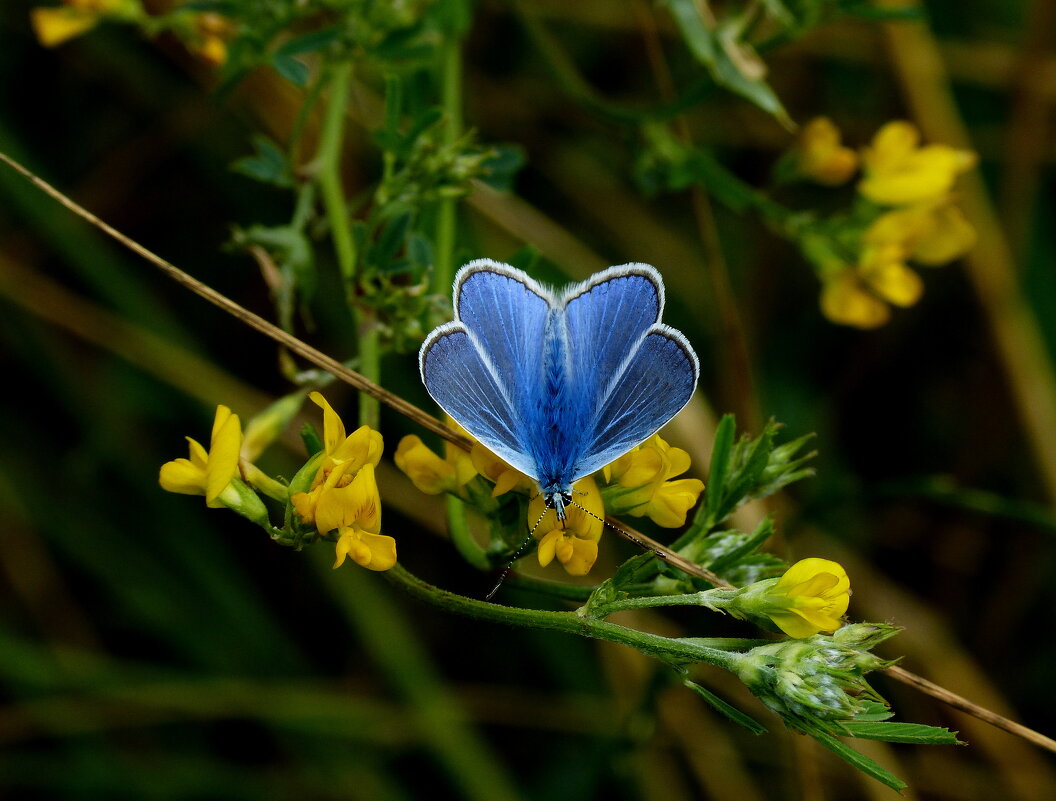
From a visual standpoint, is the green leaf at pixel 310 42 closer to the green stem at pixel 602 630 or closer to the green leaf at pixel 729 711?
the green stem at pixel 602 630

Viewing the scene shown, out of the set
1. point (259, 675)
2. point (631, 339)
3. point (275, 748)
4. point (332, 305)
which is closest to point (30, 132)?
point (332, 305)

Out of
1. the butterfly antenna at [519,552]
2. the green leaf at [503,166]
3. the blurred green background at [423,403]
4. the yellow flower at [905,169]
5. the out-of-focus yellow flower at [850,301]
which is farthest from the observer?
the blurred green background at [423,403]

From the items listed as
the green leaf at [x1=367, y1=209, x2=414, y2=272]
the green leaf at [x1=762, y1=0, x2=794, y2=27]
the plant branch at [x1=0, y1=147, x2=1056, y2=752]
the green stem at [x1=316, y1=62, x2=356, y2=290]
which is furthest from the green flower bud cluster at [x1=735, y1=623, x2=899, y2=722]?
the green leaf at [x1=762, y1=0, x2=794, y2=27]

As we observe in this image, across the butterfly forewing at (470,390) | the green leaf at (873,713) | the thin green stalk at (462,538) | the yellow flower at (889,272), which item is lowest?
the thin green stalk at (462,538)

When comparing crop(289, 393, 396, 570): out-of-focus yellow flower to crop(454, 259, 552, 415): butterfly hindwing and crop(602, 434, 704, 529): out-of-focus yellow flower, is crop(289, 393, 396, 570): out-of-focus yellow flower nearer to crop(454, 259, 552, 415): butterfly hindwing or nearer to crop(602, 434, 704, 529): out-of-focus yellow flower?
crop(454, 259, 552, 415): butterfly hindwing

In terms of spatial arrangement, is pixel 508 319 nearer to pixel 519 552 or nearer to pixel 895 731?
pixel 519 552

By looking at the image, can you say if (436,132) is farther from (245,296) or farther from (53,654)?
(53,654)

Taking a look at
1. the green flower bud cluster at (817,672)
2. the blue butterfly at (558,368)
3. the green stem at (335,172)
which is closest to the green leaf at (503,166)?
the green stem at (335,172)

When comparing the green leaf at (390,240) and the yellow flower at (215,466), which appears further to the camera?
the green leaf at (390,240)
